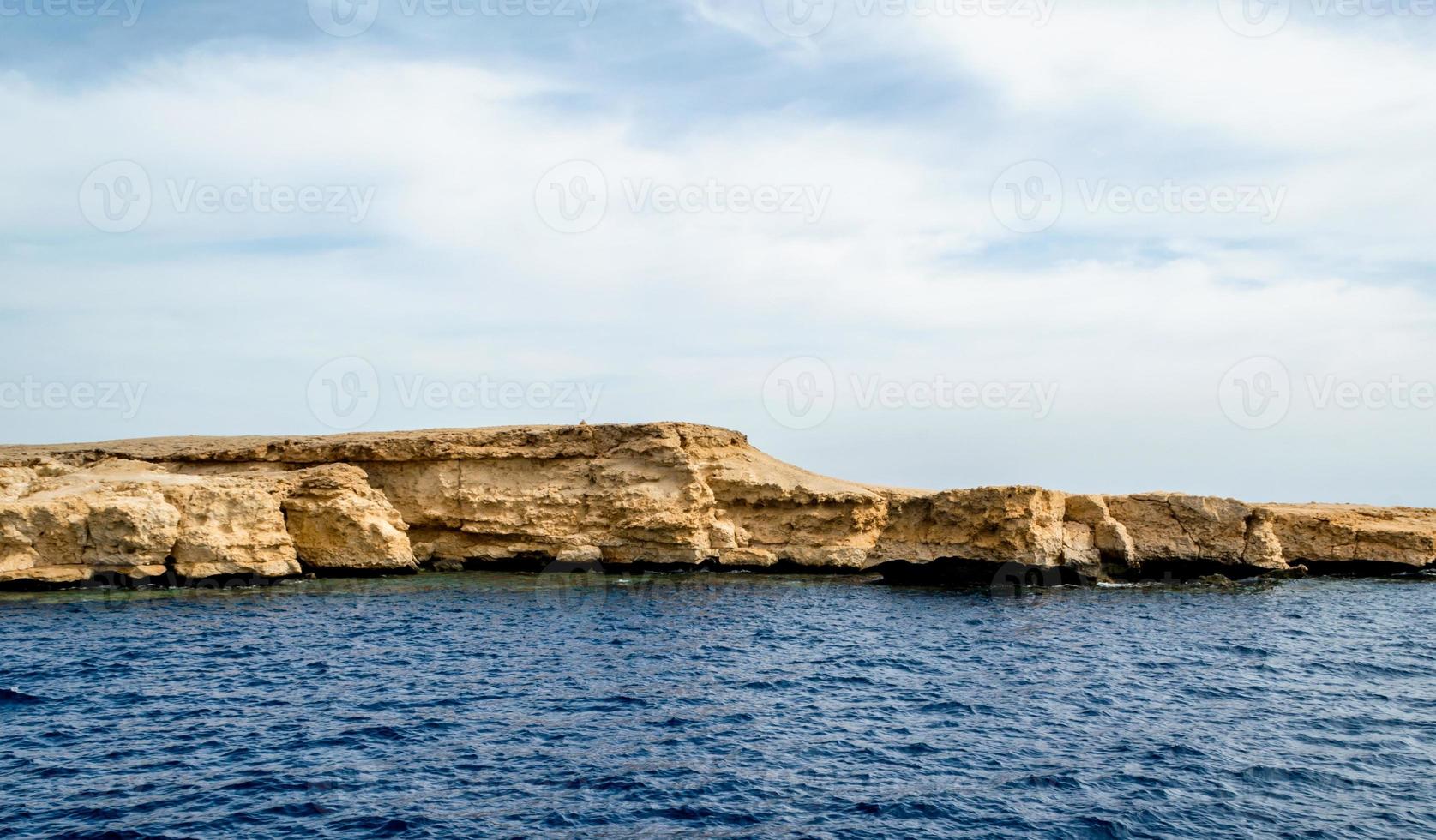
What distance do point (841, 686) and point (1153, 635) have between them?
1373 centimetres

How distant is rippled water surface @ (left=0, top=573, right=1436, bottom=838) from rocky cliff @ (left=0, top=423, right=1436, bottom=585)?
8.04 meters

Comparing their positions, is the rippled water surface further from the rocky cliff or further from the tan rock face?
the rocky cliff

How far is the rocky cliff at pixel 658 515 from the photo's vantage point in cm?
4425

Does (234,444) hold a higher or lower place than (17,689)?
higher

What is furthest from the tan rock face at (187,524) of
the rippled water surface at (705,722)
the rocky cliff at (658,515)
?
the rippled water surface at (705,722)

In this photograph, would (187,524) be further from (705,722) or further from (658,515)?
(705,722)

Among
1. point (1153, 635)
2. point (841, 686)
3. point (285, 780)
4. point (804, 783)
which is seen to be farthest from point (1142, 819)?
point (1153, 635)

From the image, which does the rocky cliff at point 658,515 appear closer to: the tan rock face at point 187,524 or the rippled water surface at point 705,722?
the tan rock face at point 187,524

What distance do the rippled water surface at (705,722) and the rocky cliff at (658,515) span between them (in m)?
8.04

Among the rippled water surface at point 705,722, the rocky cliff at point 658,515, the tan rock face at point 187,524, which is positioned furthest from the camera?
the rocky cliff at point 658,515

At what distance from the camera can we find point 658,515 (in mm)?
47594

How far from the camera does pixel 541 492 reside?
1927 inches

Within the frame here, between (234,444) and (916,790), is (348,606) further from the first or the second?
(916,790)

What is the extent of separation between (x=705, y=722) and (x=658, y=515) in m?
27.1
